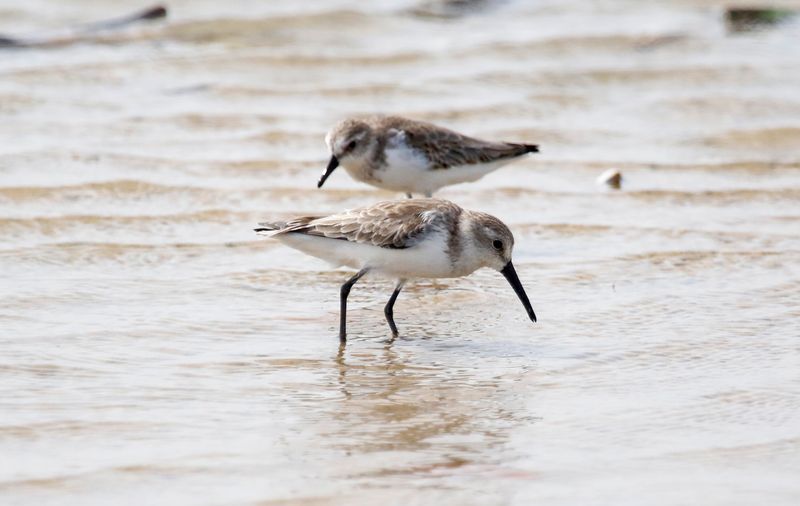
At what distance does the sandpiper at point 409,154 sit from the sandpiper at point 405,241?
1.65 m

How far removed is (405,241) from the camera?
270 inches

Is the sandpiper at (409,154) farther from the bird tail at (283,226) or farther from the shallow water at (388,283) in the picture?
the bird tail at (283,226)

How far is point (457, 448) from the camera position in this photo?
5375 mm

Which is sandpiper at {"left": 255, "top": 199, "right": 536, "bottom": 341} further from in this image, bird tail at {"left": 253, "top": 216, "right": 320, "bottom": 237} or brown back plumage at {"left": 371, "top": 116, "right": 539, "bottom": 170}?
brown back plumage at {"left": 371, "top": 116, "right": 539, "bottom": 170}

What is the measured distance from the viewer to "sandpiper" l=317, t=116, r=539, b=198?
890 cm

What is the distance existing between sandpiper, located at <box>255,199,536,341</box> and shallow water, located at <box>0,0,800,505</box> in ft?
1.06

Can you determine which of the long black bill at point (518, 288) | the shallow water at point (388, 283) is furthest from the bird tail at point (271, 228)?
the long black bill at point (518, 288)

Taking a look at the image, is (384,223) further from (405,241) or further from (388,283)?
(388,283)

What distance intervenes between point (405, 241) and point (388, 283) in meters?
1.34

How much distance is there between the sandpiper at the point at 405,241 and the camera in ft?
22.4

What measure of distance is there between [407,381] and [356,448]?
918 millimetres

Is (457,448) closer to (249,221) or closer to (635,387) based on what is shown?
(635,387)

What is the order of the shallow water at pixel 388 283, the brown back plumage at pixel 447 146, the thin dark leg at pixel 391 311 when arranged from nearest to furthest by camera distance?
the shallow water at pixel 388 283
the thin dark leg at pixel 391 311
the brown back plumage at pixel 447 146

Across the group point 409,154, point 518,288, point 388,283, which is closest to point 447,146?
point 409,154
